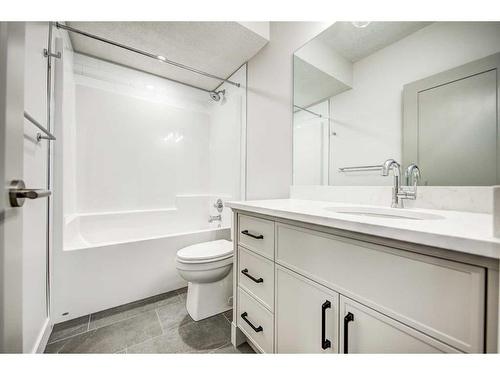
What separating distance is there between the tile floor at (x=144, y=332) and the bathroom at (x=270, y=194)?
1 centimetres

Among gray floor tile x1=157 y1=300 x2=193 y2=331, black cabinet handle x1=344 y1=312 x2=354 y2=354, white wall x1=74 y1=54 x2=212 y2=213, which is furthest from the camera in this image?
white wall x1=74 y1=54 x2=212 y2=213

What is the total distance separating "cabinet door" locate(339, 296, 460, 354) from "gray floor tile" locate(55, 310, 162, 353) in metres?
1.15

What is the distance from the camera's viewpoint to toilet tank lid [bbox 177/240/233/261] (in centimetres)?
133

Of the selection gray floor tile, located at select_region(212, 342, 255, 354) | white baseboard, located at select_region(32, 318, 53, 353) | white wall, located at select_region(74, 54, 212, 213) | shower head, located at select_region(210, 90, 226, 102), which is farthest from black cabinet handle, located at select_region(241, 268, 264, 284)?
shower head, located at select_region(210, 90, 226, 102)

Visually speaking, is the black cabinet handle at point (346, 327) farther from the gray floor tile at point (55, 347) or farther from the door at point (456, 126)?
the gray floor tile at point (55, 347)

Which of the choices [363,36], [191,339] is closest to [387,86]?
[363,36]

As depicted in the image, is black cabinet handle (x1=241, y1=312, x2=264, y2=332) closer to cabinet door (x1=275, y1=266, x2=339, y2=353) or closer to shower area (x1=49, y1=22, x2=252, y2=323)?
cabinet door (x1=275, y1=266, x2=339, y2=353)

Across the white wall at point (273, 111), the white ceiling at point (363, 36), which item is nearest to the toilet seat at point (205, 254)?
the white wall at point (273, 111)

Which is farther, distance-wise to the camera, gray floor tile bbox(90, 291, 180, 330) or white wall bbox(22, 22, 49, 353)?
gray floor tile bbox(90, 291, 180, 330)

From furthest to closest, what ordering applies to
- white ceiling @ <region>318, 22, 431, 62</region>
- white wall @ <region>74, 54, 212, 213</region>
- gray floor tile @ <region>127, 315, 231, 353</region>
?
white wall @ <region>74, 54, 212, 213</region> → gray floor tile @ <region>127, 315, 231, 353</region> → white ceiling @ <region>318, 22, 431, 62</region>

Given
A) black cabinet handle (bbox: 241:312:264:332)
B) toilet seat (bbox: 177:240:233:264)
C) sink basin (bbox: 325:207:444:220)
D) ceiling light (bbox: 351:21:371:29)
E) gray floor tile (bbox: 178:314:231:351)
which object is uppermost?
ceiling light (bbox: 351:21:371:29)

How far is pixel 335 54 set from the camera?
4.12 feet

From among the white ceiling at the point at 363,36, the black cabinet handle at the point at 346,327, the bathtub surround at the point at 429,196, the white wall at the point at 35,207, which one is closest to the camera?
the black cabinet handle at the point at 346,327

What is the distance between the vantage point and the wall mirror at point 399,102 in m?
0.77
